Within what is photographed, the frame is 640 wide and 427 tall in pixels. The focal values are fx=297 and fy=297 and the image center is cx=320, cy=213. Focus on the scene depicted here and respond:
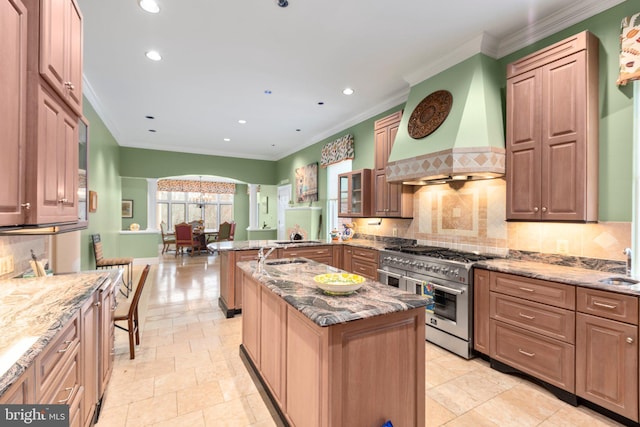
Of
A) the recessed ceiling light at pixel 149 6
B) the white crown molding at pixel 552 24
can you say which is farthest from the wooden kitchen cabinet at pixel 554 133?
the recessed ceiling light at pixel 149 6

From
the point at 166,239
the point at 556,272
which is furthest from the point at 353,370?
the point at 166,239

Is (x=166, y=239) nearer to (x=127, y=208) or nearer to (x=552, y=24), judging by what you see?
(x=127, y=208)

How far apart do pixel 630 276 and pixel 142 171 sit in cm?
835

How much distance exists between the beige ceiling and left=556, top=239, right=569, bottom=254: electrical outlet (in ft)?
6.16

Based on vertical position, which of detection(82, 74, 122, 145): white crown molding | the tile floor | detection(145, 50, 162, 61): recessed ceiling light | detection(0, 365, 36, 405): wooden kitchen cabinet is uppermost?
detection(145, 50, 162, 61): recessed ceiling light

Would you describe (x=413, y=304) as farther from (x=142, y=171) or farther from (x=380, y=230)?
(x=142, y=171)

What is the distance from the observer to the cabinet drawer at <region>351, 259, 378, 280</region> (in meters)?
3.97

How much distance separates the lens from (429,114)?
332cm

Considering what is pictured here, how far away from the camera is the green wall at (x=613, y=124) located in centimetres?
225

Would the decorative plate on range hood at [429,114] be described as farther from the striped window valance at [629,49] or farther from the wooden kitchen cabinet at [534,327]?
the wooden kitchen cabinet at [534,327]

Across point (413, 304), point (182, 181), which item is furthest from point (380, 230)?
point (182, 181)

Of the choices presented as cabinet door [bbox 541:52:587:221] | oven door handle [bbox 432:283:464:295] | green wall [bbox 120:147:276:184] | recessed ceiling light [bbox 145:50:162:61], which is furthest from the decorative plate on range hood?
green wall [bbox 120:147:276:184]

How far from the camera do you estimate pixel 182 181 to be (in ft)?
36.3

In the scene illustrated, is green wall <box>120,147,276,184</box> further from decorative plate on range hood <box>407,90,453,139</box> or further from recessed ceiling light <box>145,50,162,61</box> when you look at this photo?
decorative plate on range hood <box>407,90,453,139</box>
